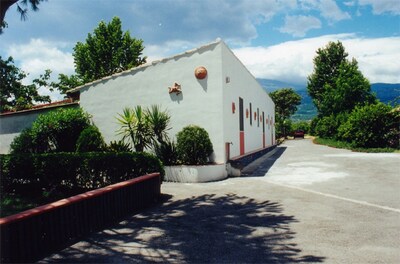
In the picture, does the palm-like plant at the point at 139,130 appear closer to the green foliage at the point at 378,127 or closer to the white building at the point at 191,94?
the white building at the point at 191,94

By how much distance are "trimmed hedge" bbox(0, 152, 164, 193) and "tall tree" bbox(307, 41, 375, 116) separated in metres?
28.9

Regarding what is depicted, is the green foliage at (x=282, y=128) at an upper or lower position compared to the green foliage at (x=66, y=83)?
lower

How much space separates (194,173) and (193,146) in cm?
106

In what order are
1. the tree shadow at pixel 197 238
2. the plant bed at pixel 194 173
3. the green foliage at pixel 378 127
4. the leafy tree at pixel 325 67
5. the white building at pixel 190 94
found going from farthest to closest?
the leafy tree at pixel 325 67 → the green foliage at pixel 378 127 → the white building at pixel 190 94 → the plant bed at pixel 194 173 → the tree shadow at pixel 197 238

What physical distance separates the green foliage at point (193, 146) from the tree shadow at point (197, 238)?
4.06 meters

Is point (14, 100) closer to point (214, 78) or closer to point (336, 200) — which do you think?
point (214, 78)

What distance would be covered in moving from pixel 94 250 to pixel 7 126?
52.7 feet

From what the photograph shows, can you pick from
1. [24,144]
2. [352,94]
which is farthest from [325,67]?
[24,144]

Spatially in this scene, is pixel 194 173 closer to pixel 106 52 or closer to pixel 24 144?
pixel 24 144

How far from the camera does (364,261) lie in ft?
13.3

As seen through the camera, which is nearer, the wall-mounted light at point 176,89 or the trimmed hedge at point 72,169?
the trimmed hedge at point 72,169

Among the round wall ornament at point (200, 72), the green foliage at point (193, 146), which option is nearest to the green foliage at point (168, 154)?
the green foliage at point (193, 146)

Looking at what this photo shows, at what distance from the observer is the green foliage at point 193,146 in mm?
11312

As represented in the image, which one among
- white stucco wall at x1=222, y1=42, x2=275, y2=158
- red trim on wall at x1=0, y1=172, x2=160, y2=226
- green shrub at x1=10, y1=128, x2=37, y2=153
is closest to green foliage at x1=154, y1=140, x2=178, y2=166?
white stucco wall at x1=222, y1=42, x2=275, y2=158
